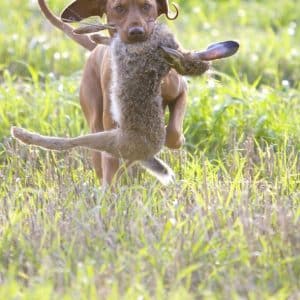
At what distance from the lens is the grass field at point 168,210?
4.98m

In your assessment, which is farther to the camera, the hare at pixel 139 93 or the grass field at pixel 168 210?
the hare at pixel 139 93

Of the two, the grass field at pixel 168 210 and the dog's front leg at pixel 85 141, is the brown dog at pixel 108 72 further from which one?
the dog's front leg at pixel 85 141

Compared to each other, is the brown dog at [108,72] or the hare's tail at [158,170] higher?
the brown dog at [108,72]

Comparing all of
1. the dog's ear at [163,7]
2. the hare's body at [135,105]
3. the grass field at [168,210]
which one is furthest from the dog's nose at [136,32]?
the dog's ear at [163,7]

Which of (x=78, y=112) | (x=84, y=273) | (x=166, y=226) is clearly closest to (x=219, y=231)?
(x=166, y=226)

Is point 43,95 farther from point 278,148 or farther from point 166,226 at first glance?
point 166,226

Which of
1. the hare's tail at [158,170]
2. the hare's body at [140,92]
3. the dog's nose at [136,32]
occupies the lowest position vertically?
the hare's tail at [158,170]

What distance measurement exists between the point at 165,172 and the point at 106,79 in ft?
2.61

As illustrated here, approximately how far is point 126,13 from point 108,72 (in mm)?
363

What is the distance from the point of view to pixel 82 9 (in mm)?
7113

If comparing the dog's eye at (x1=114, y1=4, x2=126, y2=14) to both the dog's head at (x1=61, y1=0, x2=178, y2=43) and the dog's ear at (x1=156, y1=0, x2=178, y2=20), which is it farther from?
the dog's ear at (x1=156, y1=0, x2=178, y2=20)

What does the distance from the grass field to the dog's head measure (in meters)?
0.48

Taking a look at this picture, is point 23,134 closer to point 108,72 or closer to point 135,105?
point 135,105

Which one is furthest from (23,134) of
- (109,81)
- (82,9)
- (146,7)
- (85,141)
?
(82,9)
